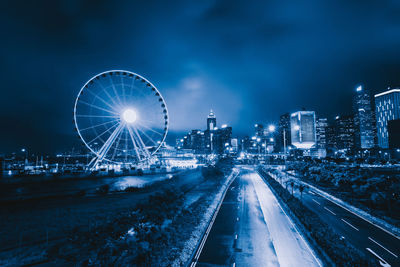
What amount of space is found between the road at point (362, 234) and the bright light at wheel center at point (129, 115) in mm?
41247

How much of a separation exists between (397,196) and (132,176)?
64.4 metres

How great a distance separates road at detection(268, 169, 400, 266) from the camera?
1352 centimetres

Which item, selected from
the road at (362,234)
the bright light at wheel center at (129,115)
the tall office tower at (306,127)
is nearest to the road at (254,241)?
the road at (362,234)

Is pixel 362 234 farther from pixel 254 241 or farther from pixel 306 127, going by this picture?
pixel 306 127

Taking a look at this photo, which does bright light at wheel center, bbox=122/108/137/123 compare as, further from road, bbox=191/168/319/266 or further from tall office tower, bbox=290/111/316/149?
tall office tower, bbox=290/111/316/149

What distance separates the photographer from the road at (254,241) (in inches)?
504

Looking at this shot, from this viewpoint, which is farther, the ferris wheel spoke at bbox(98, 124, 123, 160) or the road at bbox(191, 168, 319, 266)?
the ferris wheel spoke at bbox(98, 124, 123, 160)

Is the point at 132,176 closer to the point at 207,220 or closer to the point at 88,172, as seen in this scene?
the point at 88,172

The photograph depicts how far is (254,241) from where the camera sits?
15.5m

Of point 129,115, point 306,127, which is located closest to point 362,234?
point 129,115

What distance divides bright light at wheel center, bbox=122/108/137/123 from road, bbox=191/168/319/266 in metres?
34.4

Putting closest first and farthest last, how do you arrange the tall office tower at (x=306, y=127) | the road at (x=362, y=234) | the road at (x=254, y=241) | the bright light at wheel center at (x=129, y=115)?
1. the road at (x=254, y=241)
2. the road at (x=362, y=234)
3. the bright light at wheel center at (x=129, y=115)
4. the tall office tower at (x=306, y=127)

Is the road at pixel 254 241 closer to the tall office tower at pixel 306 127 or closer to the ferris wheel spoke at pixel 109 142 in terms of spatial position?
the ferris wheel spoke at pixel 109 142

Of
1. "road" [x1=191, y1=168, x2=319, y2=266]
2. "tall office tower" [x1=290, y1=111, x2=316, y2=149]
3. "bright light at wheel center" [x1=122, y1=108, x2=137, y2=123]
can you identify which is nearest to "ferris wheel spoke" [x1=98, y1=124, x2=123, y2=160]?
"bright light at wheel center" [x1=122, y1=108, x2=137, y2=123]
